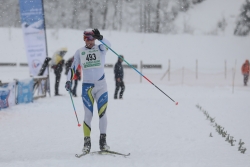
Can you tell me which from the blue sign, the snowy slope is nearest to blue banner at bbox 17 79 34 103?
the blue sign

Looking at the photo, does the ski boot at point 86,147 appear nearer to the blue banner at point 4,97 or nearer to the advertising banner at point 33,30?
the blue banner at point 4,97

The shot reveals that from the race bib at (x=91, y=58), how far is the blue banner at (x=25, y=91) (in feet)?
24.1

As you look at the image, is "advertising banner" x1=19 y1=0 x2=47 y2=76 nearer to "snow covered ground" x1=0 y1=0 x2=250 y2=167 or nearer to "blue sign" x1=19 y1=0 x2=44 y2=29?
"blue sign" x1=19 y1=0 x2=44 y2=29

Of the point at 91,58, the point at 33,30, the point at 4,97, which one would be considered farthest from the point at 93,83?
the point at 33,30

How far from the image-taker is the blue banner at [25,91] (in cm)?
1304

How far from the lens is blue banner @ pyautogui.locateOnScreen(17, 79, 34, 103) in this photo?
13039 millimetres

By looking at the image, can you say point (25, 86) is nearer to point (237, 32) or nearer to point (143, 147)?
point (143, 147)

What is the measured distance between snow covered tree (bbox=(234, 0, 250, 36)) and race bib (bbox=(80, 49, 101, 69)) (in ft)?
131

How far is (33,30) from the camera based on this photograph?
1590 cm

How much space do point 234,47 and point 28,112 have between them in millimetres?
32952

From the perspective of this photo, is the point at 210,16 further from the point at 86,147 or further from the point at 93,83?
the point at 86,147

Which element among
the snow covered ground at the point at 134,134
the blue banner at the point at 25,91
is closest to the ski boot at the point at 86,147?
the snow covered ground at the point at 134,134

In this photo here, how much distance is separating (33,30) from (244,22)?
34.6m

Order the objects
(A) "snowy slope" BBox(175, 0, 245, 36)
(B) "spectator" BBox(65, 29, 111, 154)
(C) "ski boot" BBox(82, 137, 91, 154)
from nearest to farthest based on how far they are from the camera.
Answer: (C) "ski boot" BBox(82, 137, 91, 154) → (B) "spectator" BBox(65, 29, 111, 154) → (A) "snowy slope" BBox(175, 0, 245, 36)
